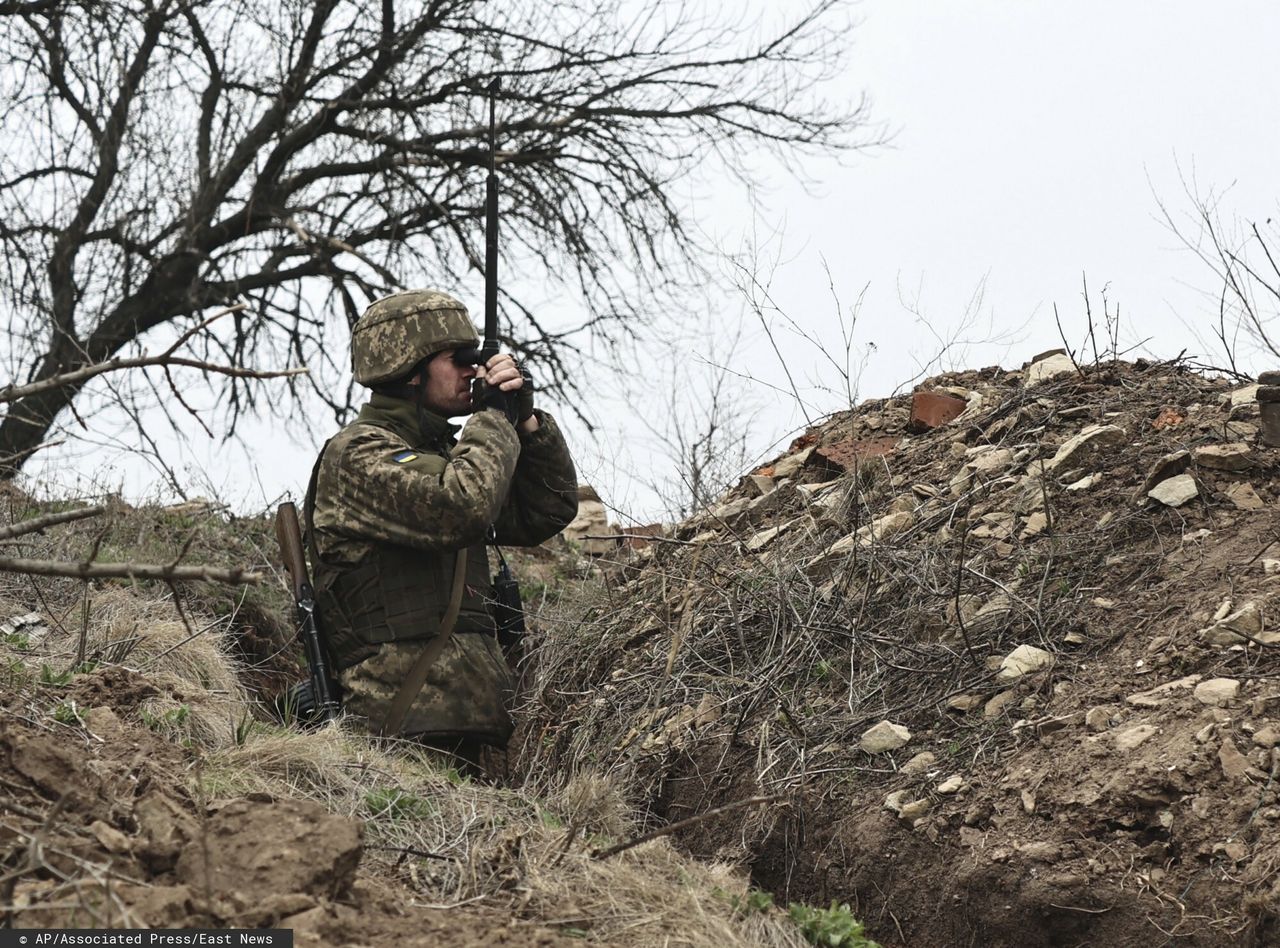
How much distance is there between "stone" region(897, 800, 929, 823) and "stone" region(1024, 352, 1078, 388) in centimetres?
263

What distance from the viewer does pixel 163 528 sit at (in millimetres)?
8016

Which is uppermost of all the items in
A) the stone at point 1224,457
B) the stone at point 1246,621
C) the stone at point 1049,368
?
the stone at point 1049,368

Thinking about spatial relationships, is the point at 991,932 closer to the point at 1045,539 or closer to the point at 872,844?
the point at 872,844

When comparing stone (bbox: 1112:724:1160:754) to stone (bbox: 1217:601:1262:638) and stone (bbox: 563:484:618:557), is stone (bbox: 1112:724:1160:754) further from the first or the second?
stone (bbox: 563:484:618:557)

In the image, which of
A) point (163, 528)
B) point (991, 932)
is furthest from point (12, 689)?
point (163, 528)

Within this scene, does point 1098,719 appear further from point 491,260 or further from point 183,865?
point 491,260

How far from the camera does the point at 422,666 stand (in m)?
4.65

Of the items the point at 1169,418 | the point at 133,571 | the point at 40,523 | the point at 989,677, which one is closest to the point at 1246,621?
the point at 989,677

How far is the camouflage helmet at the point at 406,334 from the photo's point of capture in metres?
4.92

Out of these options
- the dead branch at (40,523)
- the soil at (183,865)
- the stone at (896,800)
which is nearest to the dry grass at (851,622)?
the stone at (896,800)

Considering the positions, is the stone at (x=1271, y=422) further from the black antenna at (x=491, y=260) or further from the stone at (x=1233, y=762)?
the black antenna at (x=491, y=260)

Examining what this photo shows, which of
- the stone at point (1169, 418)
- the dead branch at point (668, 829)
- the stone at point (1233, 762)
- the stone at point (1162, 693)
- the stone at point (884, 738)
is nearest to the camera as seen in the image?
the dead branch at point (668, 829)

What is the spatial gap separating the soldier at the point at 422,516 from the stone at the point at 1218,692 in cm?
216

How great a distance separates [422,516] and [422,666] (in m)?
0.50
